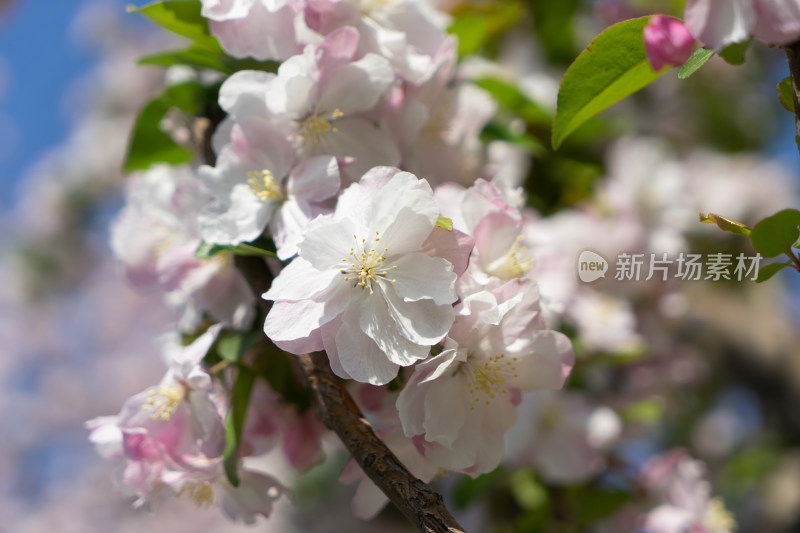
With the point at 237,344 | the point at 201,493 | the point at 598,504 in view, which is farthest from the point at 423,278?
the point at 598,504

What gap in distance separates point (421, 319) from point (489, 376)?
104 mm

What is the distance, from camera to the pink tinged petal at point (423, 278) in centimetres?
53

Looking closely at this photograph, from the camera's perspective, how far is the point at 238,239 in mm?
627

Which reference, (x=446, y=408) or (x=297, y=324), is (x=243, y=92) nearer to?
(x=297, y=324)

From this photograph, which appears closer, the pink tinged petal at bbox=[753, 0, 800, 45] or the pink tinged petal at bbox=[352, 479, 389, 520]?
the pink tinged petal at bbox=[753, 0, 800, 45]

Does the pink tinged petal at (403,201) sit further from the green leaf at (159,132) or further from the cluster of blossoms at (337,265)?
the green leaf at (159,132)

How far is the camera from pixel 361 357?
0.54 m

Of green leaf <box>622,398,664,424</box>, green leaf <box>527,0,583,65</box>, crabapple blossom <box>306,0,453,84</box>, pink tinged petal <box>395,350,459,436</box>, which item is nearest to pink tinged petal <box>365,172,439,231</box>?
pink tinged petal <box>395,350,459,436</box>

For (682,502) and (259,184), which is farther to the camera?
(682,502)

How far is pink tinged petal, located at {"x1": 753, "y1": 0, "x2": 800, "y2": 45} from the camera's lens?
47 centimetres

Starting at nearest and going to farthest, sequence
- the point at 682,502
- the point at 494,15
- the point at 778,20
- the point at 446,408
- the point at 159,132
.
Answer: the point at 778,20 < the point at 446,408 < the point at 159,132 < the point at 682,502 < the point at 494,15

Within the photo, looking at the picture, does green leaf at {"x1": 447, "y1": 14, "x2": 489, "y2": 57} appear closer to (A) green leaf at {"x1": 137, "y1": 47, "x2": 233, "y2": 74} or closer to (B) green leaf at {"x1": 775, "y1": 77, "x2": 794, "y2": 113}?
(A) green leaf at {"x1": 137, "y1": 47, "x2": 233, "y2": 74}

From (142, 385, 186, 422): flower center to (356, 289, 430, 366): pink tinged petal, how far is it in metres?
0.21

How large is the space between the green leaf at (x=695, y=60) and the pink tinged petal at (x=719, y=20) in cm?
3
